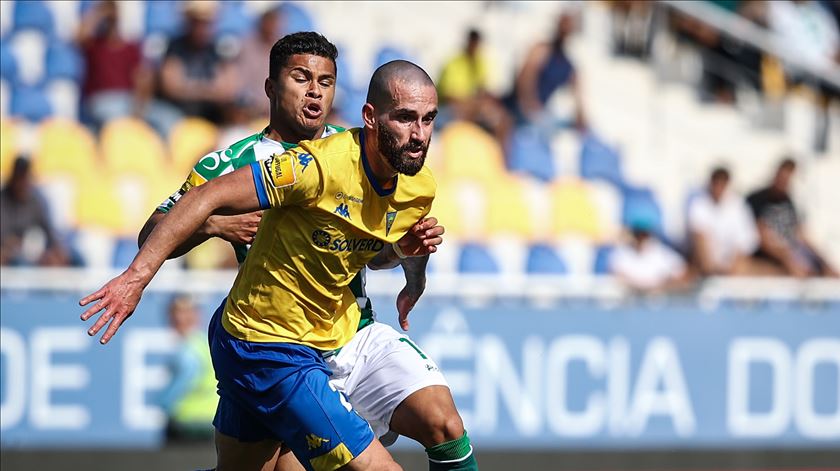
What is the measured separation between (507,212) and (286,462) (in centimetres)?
664

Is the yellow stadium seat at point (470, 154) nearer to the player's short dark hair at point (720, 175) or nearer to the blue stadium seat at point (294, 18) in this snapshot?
the blue stadium seat at point (294, 18)

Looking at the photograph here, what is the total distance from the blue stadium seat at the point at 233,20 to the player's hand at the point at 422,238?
7519 millimetres

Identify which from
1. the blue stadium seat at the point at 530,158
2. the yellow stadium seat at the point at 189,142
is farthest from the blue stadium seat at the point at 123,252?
the blue stadium seat at the point at 530,158

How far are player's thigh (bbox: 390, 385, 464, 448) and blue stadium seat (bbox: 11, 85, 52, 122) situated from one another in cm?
729

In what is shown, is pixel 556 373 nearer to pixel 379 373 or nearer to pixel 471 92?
pixel 471 92

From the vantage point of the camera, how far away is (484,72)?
44.0 ft

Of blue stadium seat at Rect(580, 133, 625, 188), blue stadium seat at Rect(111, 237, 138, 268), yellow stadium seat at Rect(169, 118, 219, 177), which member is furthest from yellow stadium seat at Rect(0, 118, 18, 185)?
blue stadium seat at Rect(580, 133, 625, 188)

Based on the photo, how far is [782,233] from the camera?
1300 centimetres

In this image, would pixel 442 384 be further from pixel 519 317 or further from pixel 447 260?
pixel 447 260

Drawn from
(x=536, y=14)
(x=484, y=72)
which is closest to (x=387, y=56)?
(x=484, y=72)

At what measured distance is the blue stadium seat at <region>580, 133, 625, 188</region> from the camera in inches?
527

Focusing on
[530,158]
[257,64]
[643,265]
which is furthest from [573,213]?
[257,64]

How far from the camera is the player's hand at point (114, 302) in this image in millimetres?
4617

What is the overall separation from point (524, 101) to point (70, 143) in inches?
178
